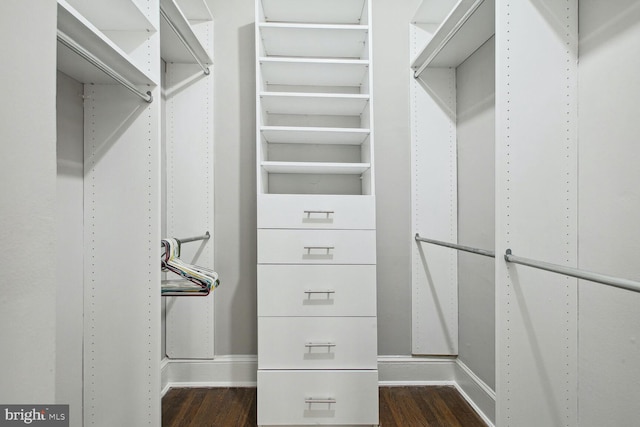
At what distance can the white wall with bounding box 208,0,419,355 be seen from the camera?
1.93 metres

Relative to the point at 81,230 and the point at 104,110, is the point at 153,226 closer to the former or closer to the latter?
the point at 81,230

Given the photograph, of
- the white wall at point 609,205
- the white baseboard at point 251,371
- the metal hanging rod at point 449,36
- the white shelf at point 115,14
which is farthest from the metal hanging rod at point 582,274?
the white shelf at point 115,14

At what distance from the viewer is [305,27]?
1604mm

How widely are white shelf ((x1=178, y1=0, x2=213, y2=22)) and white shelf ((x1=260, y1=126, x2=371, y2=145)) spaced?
84cm

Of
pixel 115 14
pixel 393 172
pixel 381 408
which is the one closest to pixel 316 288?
pixel 381 408

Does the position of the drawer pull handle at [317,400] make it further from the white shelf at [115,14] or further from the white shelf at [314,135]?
the white shelf at [115,14]

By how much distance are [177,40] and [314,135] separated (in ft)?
2.84

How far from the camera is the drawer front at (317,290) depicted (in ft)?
5.04

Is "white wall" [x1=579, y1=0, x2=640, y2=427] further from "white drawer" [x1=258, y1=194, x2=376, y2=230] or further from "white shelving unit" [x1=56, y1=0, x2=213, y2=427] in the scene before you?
"white shelving unit" [x1=56, y1=0, x2=213, y2=427]

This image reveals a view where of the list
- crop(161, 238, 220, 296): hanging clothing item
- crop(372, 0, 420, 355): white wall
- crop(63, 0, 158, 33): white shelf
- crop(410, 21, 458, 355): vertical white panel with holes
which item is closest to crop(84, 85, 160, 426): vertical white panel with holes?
crop(161, 238, 220, 296): hanging clothing item

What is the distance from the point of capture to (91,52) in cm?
Result: 100

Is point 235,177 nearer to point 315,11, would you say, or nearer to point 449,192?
point 315,11

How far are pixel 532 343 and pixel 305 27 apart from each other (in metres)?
1.68

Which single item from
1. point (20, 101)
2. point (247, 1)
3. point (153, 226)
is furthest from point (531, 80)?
point (247, 1)
